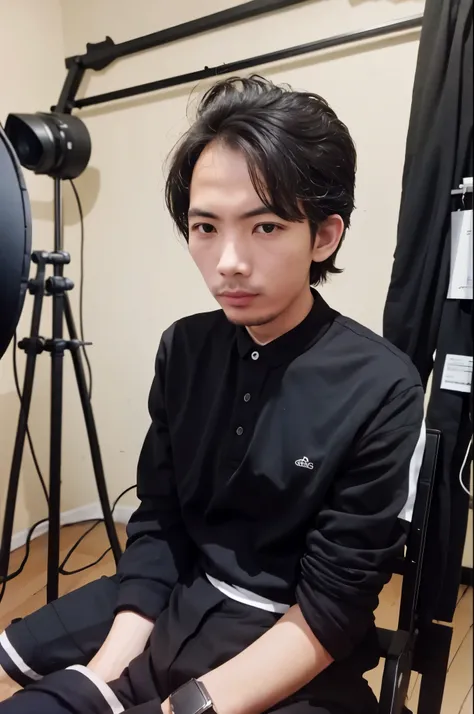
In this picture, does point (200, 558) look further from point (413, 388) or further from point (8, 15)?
point (8, 15)

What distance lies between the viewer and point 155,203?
5.66 feet

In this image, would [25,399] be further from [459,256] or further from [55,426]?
[459,256]

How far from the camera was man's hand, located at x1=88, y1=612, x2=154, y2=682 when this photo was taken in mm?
723

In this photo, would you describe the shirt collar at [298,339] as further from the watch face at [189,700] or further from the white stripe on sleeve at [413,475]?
the watch face at [189,700]

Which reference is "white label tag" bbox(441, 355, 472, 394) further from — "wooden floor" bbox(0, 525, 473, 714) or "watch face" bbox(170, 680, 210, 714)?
"watch face" bbox(170, 680, 210, 714)

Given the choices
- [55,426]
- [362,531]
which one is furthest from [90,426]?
[362,531]

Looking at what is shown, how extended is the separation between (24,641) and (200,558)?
0.27 m

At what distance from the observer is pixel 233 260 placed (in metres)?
0.67

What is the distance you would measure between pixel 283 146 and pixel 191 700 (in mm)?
668

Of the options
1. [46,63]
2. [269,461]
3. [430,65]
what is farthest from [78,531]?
[430,65]

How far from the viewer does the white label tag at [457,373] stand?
1.08 m

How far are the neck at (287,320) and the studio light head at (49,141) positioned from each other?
90 centimetres

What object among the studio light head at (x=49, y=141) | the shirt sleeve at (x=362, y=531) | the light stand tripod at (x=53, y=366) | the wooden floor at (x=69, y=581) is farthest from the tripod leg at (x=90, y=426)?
the shirt sleeve at (x=362, y=531)

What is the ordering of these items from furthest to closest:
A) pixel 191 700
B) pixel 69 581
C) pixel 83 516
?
pixel 83 516 < pixel 69 581 < pixel 191 700
